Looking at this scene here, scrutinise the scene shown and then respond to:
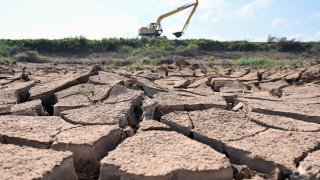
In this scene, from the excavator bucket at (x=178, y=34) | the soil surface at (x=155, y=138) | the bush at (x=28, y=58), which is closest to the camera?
the soil surface at (x=155, y=138)

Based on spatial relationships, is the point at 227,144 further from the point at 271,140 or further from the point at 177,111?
the point at 177,111

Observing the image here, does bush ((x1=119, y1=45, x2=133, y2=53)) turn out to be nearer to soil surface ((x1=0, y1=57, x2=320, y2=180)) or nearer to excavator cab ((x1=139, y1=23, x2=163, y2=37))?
excavator cab ((x1=139, y1=23, x2=163, y2=37))

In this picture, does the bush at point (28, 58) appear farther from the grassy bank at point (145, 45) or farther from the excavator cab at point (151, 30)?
the excavator cab at point (151, 30)

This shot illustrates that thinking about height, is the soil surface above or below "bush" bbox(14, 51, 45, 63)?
above

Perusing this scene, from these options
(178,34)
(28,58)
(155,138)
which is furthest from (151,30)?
(155,138)

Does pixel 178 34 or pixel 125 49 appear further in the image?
pixel 178 34

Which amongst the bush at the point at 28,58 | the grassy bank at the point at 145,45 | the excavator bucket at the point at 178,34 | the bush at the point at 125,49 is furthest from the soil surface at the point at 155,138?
the excavator bucket at the point at 178,34

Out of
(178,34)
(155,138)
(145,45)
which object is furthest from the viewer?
(178,34)

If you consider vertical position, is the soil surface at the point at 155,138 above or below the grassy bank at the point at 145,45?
above

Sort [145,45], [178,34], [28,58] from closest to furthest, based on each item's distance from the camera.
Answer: [28,58], [145,45], [178,34]

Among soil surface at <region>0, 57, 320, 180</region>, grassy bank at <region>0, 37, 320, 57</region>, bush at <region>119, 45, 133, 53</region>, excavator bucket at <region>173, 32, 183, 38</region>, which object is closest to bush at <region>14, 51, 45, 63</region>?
grassy bank at <region>0, 37, 320, 57</region>

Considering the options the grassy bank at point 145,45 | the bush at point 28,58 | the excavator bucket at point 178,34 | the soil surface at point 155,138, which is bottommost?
the bush at point 28,58

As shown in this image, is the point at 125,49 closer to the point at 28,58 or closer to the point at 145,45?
the point at 145,45

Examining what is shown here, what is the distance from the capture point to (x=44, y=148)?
2398 millimetres
